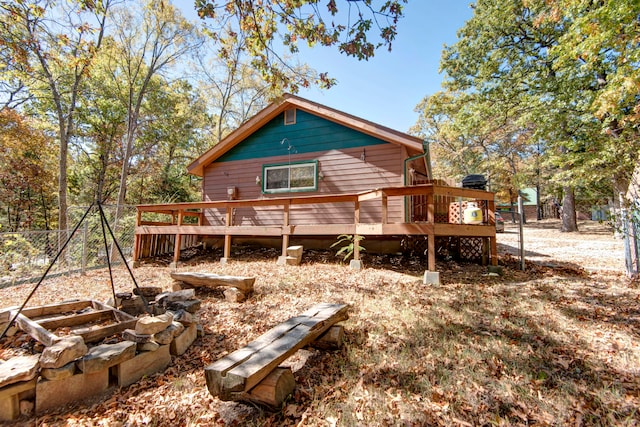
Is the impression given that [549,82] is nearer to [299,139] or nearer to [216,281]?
[299,139]

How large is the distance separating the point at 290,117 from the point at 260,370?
8.21 metres

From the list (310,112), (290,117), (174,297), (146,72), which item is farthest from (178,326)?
(146,72)

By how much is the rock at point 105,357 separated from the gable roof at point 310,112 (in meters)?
5.41

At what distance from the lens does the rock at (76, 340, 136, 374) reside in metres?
2.19

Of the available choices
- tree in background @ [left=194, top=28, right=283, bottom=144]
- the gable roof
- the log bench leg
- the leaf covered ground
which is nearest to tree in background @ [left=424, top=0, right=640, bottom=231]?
the gable roof

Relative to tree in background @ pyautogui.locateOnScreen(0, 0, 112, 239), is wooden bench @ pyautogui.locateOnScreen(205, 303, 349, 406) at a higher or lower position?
lower

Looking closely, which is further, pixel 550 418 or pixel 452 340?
pixel 452 340

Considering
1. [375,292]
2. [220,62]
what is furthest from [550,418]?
[220,62]

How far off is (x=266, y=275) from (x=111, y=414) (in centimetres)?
344

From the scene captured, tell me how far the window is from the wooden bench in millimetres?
6375

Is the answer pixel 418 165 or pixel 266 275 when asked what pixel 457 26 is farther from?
pixel 266 275

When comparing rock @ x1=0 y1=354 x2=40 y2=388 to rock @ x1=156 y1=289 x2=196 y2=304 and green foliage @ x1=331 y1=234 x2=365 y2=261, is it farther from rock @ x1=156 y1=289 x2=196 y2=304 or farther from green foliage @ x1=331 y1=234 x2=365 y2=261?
green foliage @ x1=331 y1=234 x2=365 y2=261

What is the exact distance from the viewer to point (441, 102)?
63.1 ft

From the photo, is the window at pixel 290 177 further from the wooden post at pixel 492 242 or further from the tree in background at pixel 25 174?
the tree in background at pixel 25 174
